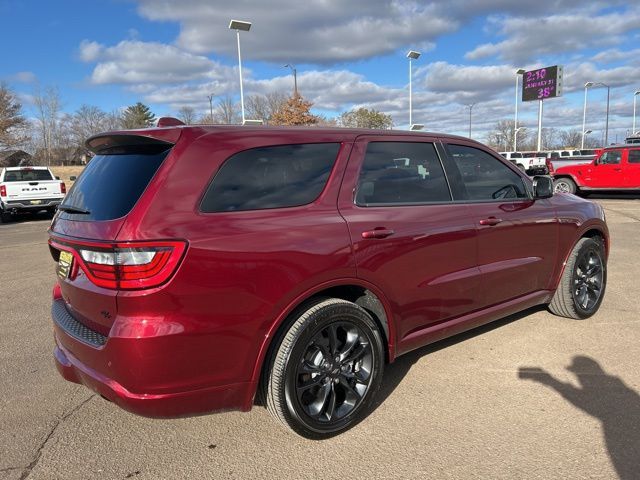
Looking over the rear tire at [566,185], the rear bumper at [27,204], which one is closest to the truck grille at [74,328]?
the rear bumper at [27,204]

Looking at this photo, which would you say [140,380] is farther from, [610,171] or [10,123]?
[10,123]

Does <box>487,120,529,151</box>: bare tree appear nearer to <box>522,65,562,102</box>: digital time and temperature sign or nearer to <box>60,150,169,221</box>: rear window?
<box>522,65,562,102</box>: digital time and temperature sign

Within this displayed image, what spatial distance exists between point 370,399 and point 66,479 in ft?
5.64

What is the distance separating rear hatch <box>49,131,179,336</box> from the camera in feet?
7.56

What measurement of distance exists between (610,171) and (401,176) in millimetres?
16762

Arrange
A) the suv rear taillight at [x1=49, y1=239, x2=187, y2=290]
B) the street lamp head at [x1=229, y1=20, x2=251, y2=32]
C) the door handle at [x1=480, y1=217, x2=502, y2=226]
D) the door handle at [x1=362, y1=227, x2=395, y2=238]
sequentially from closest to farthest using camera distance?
the suv rear taillight at [x1=49, y1=239, x2=187, y2=290] < the door handle at [x1=362, y1=227, x2=395, y2=238] < the door handle at [x1=480, y1=217, x2=502, y2=226] < the street lamp head at [x1=229, y1=20, x2=251, y2=32]

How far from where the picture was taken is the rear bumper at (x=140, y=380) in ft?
7.55

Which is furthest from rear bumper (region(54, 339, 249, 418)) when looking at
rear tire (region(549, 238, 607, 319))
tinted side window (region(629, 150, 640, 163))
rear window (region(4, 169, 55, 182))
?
tinted side window (region(629, 150, 640, 163))

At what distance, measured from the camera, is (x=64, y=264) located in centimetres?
276

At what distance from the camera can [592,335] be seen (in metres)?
4.38

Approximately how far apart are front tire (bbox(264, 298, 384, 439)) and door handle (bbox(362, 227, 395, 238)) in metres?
0.42

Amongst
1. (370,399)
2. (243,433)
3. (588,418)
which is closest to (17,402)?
(243,433)

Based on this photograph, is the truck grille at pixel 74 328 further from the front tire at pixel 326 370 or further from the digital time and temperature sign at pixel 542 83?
the digital time and temperature sign at pixel 542 83

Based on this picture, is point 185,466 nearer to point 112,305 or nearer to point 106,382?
point 106,382
